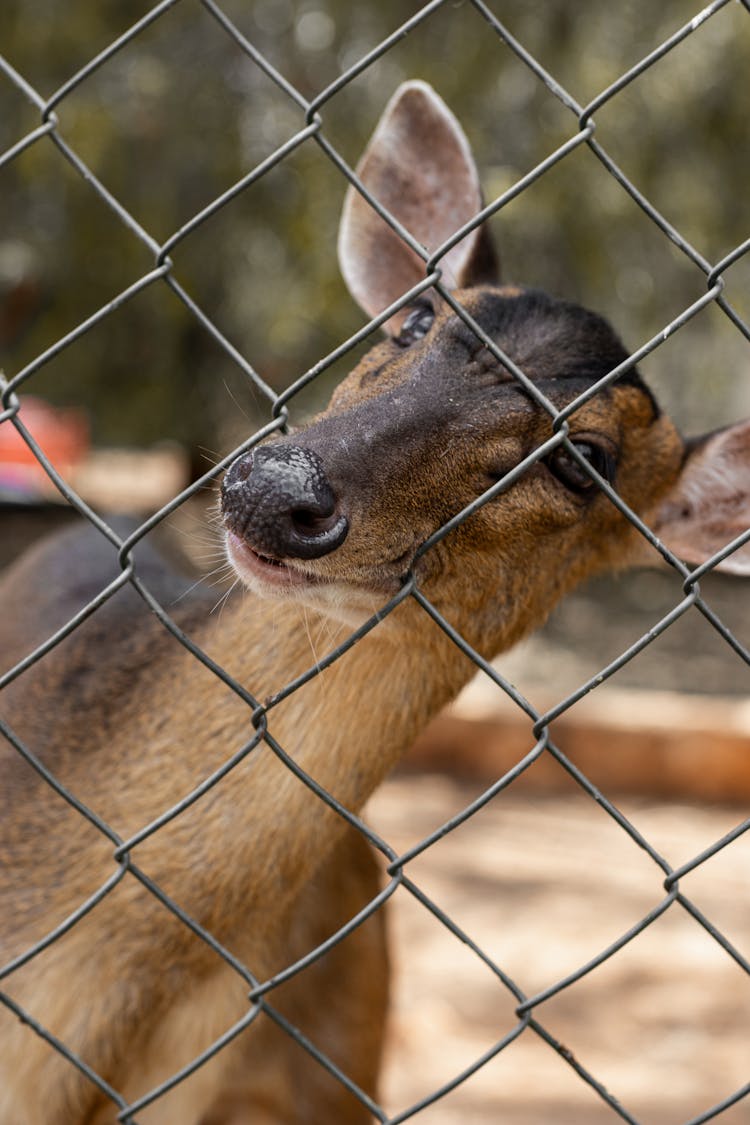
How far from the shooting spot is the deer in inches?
84.6

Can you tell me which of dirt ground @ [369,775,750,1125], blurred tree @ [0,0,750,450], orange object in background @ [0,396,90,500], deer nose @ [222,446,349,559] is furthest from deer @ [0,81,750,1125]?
orange object in background @ [0,396,90,500]

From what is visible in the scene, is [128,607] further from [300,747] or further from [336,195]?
[336,195]

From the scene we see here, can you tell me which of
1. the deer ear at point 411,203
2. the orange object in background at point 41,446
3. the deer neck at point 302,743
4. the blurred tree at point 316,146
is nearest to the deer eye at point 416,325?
the deer ear at point 411,203

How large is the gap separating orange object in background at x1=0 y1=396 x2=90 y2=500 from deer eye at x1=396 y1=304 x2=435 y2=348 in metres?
7.00

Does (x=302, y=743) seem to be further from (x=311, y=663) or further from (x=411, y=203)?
(x=411, y=203)

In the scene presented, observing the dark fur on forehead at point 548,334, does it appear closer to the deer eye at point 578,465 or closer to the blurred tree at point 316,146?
the deer eye at point 578,465

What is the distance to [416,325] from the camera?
2605 millimetres

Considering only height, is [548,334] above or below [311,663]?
above

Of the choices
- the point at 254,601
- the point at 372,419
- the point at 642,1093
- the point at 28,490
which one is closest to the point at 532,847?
the point at 642,1093

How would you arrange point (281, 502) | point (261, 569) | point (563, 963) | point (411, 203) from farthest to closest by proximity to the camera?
1. point (563, 963)
2. point (411, 203)
3. point (261, 569)
4. point (281, 502)

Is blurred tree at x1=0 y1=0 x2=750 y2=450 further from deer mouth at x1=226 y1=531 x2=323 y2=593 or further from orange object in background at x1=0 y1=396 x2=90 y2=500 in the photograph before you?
deer mouth at x1=226 y1=531 x2=323 y2=593

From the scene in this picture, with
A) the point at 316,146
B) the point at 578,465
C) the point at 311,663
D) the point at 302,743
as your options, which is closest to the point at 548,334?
the point at 578,465

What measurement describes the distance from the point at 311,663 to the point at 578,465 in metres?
0.59

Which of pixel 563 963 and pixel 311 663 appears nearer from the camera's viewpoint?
pixel 311 663
